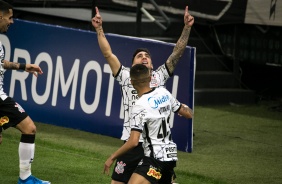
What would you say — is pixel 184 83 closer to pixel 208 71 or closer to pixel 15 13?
pixel 208 71

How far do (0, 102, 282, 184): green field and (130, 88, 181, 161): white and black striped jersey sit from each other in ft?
9.31

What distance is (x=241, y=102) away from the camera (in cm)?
1811

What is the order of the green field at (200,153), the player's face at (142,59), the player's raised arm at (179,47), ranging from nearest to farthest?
1. the player's face at (142,59)
2. the player's raised arm at (179,47)
3. the green field at (200,153)

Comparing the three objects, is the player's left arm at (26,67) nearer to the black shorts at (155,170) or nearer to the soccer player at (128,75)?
the soccer player at (128,75)

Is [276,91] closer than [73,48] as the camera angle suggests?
No

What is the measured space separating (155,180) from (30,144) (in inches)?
111

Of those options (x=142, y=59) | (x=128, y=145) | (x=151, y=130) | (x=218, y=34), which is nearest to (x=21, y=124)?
(x=142, y=59)

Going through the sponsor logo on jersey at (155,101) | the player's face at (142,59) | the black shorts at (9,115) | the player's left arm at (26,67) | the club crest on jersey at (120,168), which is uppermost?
the player's face at (142,59)

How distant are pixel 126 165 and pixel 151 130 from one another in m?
0.93

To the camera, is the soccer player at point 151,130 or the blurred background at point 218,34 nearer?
the soccer player at point 151,130

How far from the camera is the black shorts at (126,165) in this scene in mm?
9391

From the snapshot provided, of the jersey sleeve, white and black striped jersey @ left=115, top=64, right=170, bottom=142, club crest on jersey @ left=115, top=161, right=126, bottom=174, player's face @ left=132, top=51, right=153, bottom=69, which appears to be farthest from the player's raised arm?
the jersey sleeve

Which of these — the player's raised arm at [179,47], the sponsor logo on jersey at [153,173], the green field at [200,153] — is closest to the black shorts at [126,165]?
the sponsor logo on jersey at [153,173]

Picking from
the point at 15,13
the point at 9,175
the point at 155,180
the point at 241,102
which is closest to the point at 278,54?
the point at 241,102
